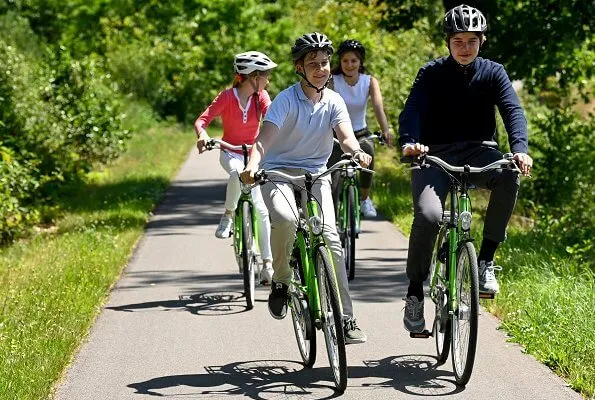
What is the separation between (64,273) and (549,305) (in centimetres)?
426

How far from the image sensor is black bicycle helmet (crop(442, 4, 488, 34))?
23.2 ft

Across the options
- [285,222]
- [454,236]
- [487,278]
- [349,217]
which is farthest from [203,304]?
[454,236]

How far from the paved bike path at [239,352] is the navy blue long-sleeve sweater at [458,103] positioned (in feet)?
4.46

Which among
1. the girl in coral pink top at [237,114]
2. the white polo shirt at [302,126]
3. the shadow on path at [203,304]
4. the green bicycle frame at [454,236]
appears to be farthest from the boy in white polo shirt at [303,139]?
the girl in coral pink top at [237,114]

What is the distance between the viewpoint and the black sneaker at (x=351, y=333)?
7.10 meters

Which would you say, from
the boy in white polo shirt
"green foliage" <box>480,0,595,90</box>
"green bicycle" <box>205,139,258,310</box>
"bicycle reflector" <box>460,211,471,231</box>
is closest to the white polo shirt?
the boy in white polo shirt

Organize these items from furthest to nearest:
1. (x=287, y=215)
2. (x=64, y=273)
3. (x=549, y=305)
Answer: (x=64, y=273), (x=549, y=305), (x=287, y=215)

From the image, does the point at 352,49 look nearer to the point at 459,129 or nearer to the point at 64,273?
the point at 64,273

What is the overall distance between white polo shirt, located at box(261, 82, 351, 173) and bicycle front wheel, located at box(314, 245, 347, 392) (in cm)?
88

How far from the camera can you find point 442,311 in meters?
7.16

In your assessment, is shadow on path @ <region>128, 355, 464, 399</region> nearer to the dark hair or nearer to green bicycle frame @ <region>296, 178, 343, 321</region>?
green bicycle frame @ <region>296, 178, 343, 321</region>

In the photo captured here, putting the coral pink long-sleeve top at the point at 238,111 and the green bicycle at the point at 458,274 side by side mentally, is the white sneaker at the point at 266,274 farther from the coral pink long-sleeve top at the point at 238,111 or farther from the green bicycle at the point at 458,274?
the green bicycle at the point at 458,274

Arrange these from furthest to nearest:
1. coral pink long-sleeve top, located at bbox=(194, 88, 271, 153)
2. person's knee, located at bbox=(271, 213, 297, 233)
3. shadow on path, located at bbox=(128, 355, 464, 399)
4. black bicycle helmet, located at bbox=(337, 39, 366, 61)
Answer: black bicycle helmet, located at bbox=(337, 39, 366, 61) < coral pink long-sleeve top, located at bbox=(194, 88, 271, 153) < person's knee, located at bbox=(271, 213, 297, 233) < shadow on path, located at bbox=(128, 355, 464, 399)

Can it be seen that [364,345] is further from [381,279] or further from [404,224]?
[404,224]
